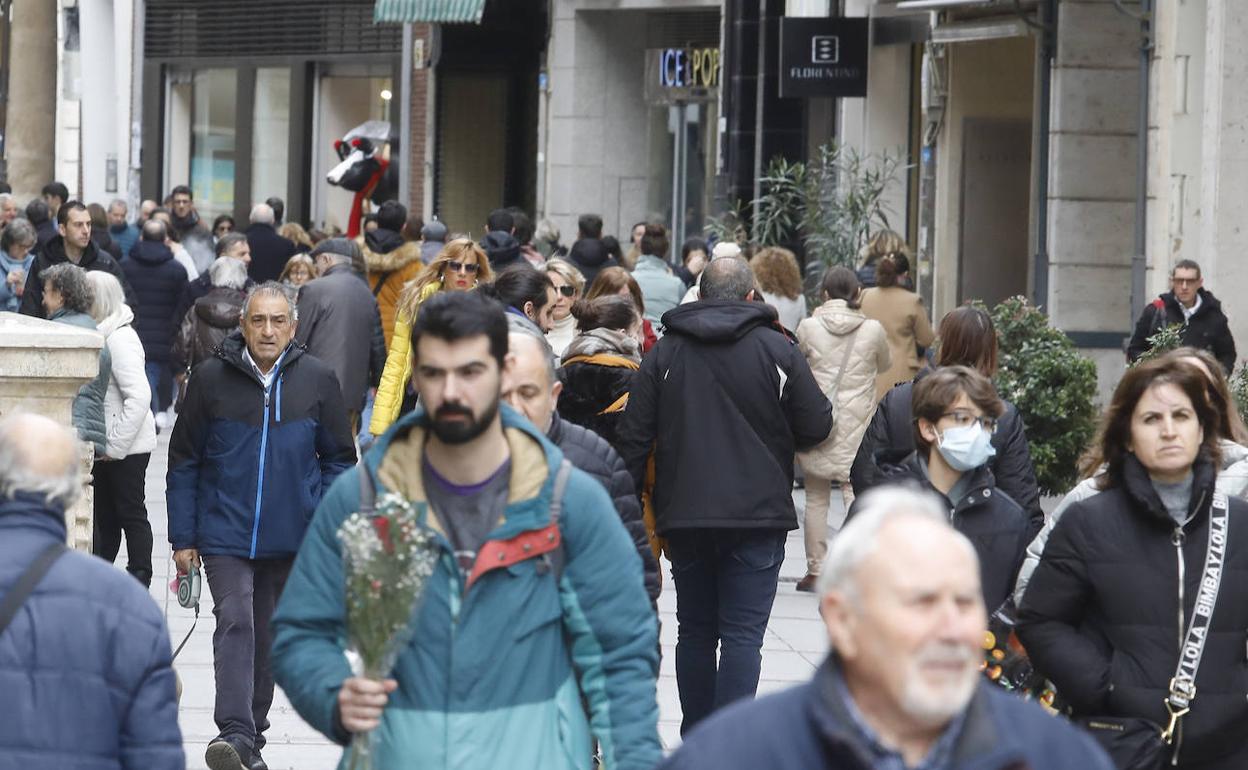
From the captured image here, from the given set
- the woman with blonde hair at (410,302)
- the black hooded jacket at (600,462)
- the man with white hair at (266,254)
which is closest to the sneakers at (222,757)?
the black hooded jacket at (600,462)

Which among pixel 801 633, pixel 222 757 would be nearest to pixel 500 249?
pixel 801 633

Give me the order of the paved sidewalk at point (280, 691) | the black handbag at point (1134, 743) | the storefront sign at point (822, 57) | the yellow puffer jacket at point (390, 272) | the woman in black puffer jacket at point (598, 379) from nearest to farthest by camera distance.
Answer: the black handbag at point (1134, 743), the woman in black puffer jacket at point (598, 379), the paved sidewalk at point (280, 691), the yellow puffer jacket at point (390, 272), the storefront sign at point (822, 57)

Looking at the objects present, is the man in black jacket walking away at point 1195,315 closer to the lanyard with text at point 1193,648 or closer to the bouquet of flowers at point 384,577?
the lanyard with text at point 1193,648

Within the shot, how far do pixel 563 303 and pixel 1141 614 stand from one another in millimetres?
5028

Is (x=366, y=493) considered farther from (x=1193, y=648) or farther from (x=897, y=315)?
(x=897, y=315)

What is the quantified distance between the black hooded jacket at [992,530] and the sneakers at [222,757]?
260 cm

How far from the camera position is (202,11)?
35344 millimetres


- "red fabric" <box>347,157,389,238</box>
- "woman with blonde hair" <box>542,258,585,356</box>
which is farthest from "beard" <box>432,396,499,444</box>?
Result: "red fabric" <box>347,157,389,238</box>

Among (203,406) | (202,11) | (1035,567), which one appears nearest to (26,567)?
(1035,567)

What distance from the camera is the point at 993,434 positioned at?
7695 millimetres

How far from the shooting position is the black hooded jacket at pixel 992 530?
6750mm

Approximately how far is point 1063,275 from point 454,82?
14460mm

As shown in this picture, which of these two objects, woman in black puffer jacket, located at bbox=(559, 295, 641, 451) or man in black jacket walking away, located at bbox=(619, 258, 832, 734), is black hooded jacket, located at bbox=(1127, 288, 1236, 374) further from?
woman in black puffer jacket, located at bbox=(559, 295, 641, 451)

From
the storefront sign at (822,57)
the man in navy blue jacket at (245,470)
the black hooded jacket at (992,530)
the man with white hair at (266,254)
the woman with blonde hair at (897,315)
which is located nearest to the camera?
the black hooded jacket at (992,530)
